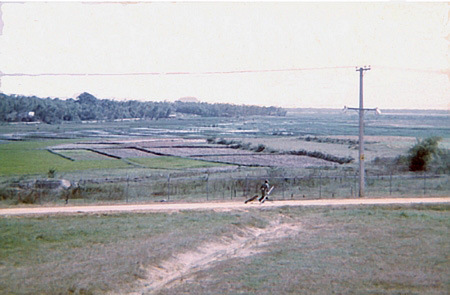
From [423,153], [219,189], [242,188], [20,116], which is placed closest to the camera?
[242,188]

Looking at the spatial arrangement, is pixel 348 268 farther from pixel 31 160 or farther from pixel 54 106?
pixel 54 106

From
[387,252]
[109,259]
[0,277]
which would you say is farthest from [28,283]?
[387,252]

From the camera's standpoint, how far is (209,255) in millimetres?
21016

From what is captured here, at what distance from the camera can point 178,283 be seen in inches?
655

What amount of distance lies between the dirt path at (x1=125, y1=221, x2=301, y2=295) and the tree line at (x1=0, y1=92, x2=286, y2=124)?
5687cm

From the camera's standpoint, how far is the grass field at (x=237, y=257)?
1580 centimetres

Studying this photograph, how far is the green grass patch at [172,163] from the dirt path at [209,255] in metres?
34.4

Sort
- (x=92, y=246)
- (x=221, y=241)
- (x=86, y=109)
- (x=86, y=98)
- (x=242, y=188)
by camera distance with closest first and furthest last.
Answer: (x=92, y=246) < (x=221, y=241) < (x=242, y=188) < (x=86, y=109) < (x=86, y=98)

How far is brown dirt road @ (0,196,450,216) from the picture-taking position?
1192 inches

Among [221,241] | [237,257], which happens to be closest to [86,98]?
[221,241]

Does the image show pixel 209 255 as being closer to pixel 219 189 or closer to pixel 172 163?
pixel 219 189

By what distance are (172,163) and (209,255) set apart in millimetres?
43528

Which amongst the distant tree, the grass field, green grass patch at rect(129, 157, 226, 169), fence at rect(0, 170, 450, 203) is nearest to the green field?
green grass patch at rect(129, 157, 226, 169)

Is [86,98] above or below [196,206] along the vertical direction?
above
